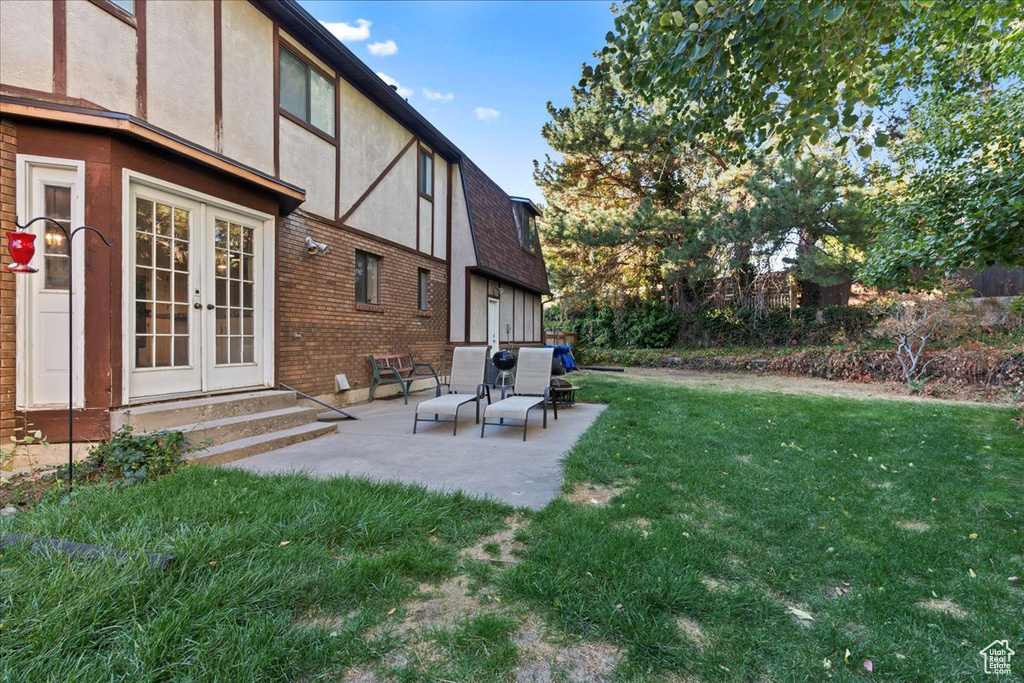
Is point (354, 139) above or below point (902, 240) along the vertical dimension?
above

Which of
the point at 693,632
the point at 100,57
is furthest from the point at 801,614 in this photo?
the point at 100,57

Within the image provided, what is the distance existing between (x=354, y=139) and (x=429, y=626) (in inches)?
338

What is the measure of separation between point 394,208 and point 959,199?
9.10 meters

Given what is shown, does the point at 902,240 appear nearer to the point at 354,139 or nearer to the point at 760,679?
the point at 760,679

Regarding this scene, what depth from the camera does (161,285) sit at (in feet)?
16.2

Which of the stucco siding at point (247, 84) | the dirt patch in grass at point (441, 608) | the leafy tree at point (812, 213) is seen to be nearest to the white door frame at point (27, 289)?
the stucco siding at point (247, 84)

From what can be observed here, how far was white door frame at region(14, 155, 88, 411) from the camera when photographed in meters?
4.10

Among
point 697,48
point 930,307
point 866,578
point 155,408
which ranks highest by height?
point 697,48

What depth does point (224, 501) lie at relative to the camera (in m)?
3.20

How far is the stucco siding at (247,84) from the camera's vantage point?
5.93 metres

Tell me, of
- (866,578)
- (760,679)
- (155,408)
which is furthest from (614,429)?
(155,408)

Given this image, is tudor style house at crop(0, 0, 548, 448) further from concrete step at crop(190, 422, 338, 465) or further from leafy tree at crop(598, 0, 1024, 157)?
leafy tree at crop(598, 0, 1024, 157)

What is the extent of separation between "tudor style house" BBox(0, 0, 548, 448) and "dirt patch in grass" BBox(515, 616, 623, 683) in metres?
4.15

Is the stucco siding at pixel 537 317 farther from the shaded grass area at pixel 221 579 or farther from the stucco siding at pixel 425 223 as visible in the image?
the shaded grass area at pixel 221 579
